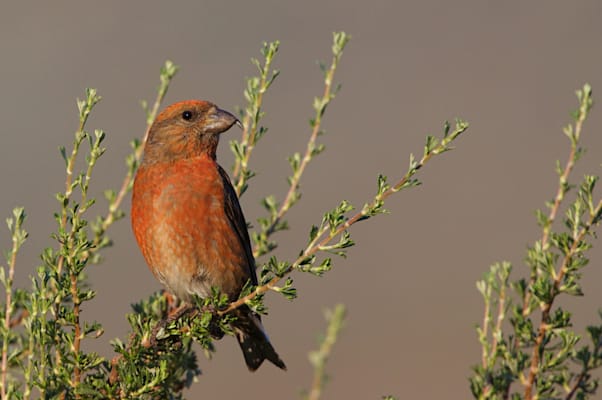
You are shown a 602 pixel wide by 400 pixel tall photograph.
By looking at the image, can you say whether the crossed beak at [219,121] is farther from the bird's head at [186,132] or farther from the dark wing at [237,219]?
the dark wing at [237,219]

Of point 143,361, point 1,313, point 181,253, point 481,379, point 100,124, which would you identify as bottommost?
point 481,379

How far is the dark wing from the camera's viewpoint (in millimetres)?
4695

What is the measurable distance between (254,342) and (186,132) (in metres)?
1.30

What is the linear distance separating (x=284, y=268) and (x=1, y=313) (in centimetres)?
112

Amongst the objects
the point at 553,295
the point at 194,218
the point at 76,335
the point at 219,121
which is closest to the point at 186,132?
the point at 219,121

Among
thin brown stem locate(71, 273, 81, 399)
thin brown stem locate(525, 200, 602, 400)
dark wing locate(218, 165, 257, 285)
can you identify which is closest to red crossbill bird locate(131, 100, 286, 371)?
dark wing locate(218, 165, 257, 285)

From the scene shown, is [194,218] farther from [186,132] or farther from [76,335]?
[76,335]

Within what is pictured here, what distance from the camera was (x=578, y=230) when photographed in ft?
8.51

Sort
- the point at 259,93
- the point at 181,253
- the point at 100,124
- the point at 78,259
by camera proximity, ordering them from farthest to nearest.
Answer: the point at 100,124, the point at 181,253, the point at 259,93, the point at 78,259

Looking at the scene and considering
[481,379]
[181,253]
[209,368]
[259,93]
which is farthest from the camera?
[209,368]

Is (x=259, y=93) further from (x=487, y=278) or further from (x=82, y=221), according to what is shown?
(x=487, y=278)

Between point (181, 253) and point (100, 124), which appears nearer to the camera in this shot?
point (181, 253)

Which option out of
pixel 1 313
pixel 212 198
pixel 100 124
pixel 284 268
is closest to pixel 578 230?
pixel 284 268

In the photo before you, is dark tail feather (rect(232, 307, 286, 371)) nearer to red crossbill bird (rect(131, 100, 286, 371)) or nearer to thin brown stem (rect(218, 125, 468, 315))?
red crossbill bird (rect(131, 100, 286, 371))
